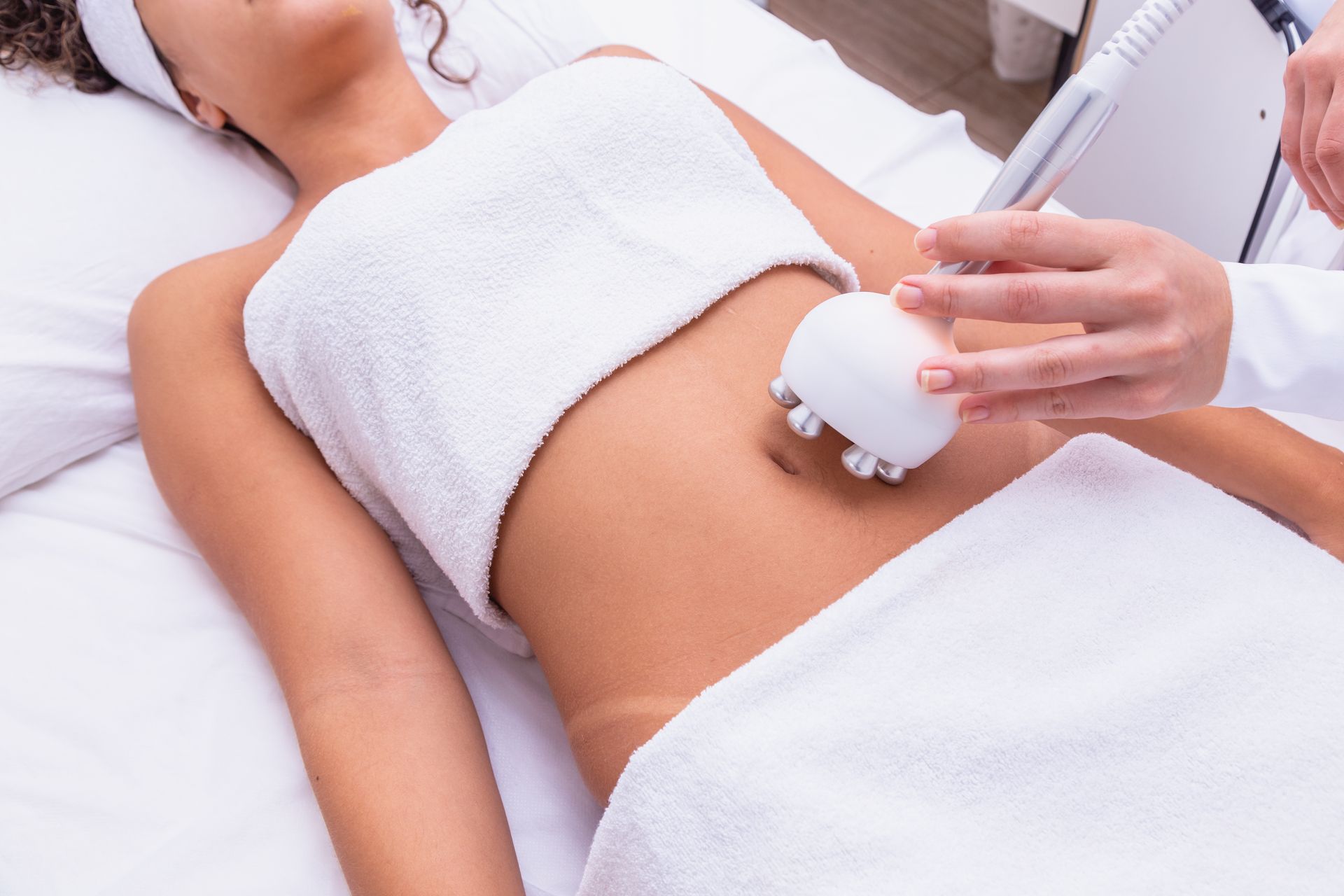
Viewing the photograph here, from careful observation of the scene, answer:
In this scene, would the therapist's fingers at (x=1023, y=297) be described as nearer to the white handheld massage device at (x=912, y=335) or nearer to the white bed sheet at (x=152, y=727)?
the white handheld massage device at (x=912, y=335)

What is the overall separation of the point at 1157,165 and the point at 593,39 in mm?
810

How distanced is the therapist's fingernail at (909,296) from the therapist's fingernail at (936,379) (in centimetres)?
5

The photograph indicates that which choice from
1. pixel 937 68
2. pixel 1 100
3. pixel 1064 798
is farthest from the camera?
pixel 937 68

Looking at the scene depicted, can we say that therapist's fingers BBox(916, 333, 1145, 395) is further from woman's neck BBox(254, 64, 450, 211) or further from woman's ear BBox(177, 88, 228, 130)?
woman's ear BBox(177, 88, 228, 130)

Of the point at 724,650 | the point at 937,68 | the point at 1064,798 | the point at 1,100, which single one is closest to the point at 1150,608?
the point at 1064,798

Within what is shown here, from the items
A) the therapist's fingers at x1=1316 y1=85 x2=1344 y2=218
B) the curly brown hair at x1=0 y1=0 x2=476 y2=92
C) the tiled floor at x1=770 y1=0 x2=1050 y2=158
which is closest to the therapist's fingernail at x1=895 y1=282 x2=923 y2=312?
the therapist's fingers at x1=1316 y1=85 x2=1344 y2=218

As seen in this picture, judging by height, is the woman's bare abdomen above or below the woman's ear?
below

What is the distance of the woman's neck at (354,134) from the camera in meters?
1.16

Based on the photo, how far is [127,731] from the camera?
3.22 feet

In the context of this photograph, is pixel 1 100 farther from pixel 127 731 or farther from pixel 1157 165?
pixel 1157 165

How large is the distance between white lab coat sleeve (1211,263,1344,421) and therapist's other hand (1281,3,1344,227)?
0.10 meters

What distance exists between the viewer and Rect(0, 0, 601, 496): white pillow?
1127 mm

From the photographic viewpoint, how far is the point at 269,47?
1081mm

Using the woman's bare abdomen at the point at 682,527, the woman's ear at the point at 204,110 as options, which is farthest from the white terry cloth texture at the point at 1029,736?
the woman's ear at the point at 204,110
